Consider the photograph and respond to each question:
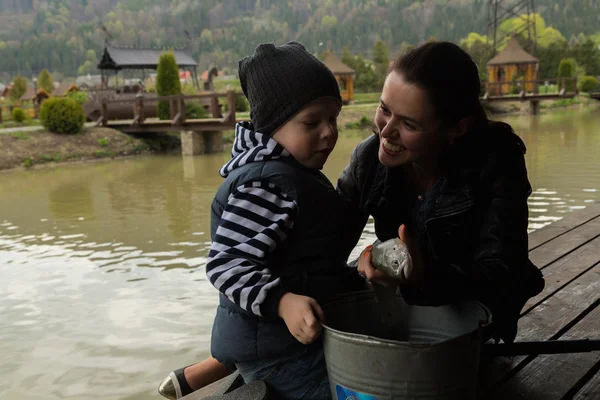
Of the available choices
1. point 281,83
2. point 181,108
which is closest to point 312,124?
point 281,83

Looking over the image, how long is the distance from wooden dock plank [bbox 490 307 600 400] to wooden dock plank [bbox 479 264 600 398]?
1.1 inches

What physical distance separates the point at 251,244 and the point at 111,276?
4.27 metres

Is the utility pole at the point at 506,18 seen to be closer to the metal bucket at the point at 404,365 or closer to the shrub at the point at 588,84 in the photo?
the shrub at the point at 588,84

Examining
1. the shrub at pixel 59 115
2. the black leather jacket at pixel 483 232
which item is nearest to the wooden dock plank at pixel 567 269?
the black leather jacket at pixel 483 232

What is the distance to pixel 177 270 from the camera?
5512 millimetres

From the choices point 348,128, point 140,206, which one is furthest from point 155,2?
point 140,206

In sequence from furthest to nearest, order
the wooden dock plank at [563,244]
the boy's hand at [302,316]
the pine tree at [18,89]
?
1. the pine tree at [18,89]
2. the wooden dock plank at [563,244]
3. the boy's hand at [302,316]

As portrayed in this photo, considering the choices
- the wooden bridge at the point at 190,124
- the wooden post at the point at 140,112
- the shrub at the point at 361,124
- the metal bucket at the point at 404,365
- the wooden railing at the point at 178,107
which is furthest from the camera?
the shrub at the point at 361,124

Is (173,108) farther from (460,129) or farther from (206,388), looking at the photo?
(460,129)

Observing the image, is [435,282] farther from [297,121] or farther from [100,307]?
[100,307]

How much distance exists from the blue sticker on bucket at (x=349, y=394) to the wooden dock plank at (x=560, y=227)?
200 centimetres

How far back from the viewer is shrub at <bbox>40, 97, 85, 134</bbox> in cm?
1638

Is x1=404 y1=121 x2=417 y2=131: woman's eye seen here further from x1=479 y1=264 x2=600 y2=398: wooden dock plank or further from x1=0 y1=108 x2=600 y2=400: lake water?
x1=0 y1=108 x2=600 y2=400: lake water

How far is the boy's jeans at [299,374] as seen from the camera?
5.15ft
